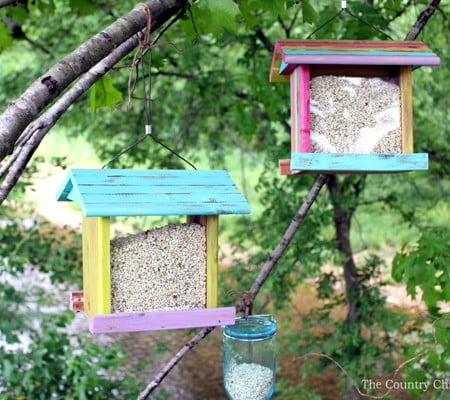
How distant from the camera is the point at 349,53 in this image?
2.34 metres

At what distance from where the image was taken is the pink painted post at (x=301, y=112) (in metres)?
2.36

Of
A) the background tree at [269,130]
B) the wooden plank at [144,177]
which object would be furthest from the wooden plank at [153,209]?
the background tree at [269,130]

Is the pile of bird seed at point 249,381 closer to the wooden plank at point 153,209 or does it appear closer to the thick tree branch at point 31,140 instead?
the wooden plank at point 153,209

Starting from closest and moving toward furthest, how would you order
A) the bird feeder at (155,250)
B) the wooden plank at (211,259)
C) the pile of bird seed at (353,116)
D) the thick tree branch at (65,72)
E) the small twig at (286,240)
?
the thick tree branch at (65,72), the bird feeder at (155,250), the wooden plank at (211,259), the pile of bird seed at (353,116), the small twig at (286,240)

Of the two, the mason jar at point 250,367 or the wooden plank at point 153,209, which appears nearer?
the wooden plank at point 153,209

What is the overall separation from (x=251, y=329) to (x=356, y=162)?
1.95 ft

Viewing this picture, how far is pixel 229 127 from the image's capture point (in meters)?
5.97

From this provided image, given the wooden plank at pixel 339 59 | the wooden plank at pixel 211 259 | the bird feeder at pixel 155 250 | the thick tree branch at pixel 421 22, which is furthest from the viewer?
the thick tree branch at pixel 421 22

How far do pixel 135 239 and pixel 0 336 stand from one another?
339cm

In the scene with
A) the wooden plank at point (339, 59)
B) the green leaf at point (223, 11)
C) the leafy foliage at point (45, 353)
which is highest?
the green leaf at point (223, 11)

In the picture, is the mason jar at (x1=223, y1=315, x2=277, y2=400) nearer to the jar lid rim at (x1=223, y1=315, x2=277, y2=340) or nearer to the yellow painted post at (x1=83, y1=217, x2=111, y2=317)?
the jar lid rim at (x1=223, y1=315, x2=277, y2=340)

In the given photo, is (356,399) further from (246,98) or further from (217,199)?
(217,199)

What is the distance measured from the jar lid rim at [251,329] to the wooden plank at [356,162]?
472 mm

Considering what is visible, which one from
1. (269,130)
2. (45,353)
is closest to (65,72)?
(45,353)
